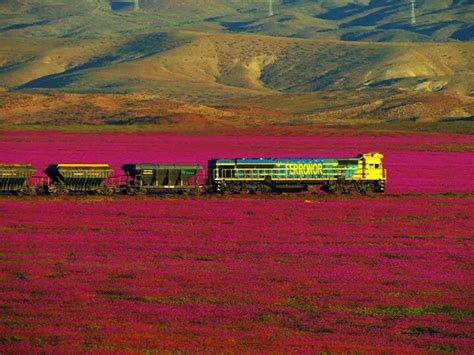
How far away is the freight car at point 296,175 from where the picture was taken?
67562 mm

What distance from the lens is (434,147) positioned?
11769 cm

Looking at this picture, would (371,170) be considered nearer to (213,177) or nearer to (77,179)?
(213,177)

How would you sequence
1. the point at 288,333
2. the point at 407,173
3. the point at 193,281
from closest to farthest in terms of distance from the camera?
the point at 288,333, the point at 193,281, the point at 407,173

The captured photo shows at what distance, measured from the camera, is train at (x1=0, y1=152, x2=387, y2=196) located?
65.1 m

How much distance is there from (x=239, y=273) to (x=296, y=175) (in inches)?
1331

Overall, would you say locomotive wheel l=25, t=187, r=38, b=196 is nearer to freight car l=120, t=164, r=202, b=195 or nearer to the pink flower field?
the pink flower field

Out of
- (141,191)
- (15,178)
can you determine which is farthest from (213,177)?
(15,178)

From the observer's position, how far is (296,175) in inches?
2694

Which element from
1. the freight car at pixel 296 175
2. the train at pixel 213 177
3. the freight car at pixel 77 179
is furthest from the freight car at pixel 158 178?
the freight car at pixel 296 175

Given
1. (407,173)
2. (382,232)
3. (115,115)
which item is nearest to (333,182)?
(407,173)

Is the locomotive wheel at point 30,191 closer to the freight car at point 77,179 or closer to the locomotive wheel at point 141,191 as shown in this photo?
the freight car at point 77,179

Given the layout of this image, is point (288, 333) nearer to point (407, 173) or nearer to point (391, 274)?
point (391, 274)

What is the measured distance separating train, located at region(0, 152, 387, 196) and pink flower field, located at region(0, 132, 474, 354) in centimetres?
208

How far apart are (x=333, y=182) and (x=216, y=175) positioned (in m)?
6.80
